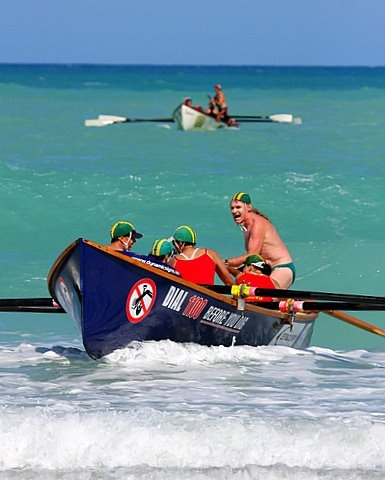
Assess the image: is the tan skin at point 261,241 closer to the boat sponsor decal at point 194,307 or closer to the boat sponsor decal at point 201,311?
the boat sponsor decal at point 201,311

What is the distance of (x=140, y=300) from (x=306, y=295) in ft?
4.77

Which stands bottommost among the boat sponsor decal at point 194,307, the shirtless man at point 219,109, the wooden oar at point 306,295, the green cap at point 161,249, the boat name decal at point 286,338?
the boat name decal at point 286,338

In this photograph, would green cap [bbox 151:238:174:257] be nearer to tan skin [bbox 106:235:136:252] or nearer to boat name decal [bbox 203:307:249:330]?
tan skin [bbox 106:235:136:252]

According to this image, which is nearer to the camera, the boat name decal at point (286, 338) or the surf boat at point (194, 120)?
the boat name decal at point (286, 338)

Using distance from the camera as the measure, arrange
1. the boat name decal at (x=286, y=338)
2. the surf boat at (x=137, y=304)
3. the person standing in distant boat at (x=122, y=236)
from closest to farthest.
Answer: the surf boat at (x=137, y=304) → the person standing in distant boat at (x=122, y=236) → the boat name decal at (x=286, y=338)

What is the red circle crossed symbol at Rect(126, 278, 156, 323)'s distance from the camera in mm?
8938

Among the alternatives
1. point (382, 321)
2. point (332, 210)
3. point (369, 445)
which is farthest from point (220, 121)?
point (369, 445)

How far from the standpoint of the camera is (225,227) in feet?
63.1

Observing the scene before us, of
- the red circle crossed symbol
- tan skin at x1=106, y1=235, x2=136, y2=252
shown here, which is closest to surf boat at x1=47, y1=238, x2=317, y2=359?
the red circle crossed symbol

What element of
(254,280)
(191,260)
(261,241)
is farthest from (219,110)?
(191,260)

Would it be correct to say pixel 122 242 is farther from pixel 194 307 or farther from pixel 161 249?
pixel 194 307

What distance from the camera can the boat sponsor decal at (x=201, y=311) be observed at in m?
9.14

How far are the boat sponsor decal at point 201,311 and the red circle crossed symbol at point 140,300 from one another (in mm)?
136

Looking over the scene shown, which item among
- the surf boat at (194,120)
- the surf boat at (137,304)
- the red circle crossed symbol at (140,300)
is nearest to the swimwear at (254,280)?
the surf boat at (137,304)
